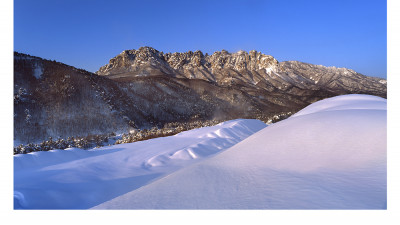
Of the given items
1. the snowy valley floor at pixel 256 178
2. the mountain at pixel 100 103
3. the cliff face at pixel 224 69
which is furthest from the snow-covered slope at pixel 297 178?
the cliff face at pixel 224 69

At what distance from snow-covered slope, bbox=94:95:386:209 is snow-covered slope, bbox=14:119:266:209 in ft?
4.81

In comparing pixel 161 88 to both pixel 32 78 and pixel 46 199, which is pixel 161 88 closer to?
pixel 32 78

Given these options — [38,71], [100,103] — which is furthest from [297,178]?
[38,71]

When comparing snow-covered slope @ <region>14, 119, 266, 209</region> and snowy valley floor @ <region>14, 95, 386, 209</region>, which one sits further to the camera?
snow-covered slope @ <region>14, 119, 266, 209</region>

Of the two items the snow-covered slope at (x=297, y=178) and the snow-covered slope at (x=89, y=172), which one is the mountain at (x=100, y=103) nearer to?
the snow-covered slope at (x=89, y=172)

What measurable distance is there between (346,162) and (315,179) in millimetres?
661

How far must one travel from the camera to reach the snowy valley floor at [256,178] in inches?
88.5

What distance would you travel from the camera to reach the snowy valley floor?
7.38 ft

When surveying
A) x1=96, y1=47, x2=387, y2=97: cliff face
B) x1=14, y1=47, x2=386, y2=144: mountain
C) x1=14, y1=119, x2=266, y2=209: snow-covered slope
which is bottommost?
x1=14, y1=119, x2=266, y2=209: snow-covered slope

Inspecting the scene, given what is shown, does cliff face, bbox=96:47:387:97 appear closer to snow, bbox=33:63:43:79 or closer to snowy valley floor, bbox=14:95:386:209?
snow, bbox=33:63:43:79

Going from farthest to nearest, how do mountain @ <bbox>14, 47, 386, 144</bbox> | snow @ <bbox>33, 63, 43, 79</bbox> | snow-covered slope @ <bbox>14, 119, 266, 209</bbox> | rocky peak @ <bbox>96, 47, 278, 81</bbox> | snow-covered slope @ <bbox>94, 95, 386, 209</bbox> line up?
rocky peak @ <bbox>96, 47, 278, 81</bbox>
snow @ <bbox>33, 63, 43, 79</bbox>
mountain @ <bbox>14, 47, 386, 144</bbox>
snow-covered slope @ <bbox>14, 119, 266, 209</bbox>
snow-covered slope @ <bbox>94, 95, 386, 209</bbox>

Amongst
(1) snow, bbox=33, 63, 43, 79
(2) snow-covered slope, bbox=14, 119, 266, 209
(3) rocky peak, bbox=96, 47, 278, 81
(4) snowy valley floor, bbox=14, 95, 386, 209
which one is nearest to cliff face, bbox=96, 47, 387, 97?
(3) rocky peak, bbox=96, 47, 278, 81

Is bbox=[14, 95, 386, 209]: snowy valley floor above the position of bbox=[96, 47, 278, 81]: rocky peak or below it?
below

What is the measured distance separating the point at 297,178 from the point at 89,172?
4.71m
